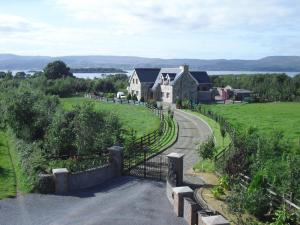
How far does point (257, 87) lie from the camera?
108 meters

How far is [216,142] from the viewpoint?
35.9 m

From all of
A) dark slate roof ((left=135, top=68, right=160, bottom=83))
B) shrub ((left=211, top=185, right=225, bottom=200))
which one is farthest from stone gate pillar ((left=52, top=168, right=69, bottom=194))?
dark slate roof ((left=135, top=68, right=160, bottom=83))

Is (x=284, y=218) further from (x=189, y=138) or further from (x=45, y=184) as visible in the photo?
(x=189, y=138)

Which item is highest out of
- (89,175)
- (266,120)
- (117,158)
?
(117,158)

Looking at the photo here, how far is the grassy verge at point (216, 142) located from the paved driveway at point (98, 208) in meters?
4.46

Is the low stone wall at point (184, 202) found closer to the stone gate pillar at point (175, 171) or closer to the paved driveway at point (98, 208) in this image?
the stone gate pillar at point (175, 171)

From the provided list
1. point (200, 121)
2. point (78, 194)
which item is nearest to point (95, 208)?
point (78, 194)

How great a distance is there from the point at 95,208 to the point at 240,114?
4732 cm

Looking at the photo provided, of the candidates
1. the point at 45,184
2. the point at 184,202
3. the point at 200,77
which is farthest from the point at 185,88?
the point at 184,202

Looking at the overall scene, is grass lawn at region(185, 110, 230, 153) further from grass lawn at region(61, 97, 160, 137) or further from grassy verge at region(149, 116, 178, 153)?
grass lawn at region(61, 97, 160, 137)

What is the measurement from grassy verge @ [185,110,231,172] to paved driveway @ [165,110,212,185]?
19.7 inches

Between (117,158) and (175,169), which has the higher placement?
(175,169)

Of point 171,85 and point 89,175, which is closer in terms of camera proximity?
point 89,175

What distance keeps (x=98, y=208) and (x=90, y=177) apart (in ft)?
11.7
